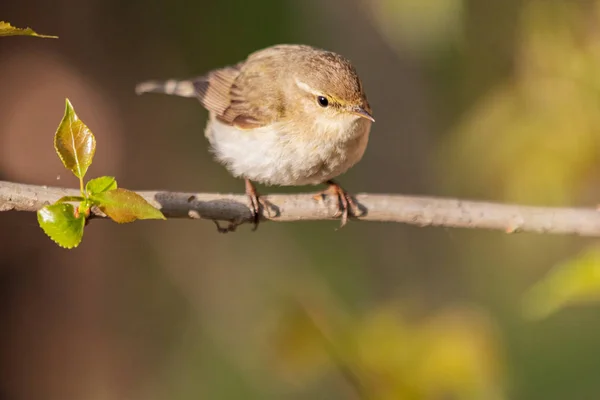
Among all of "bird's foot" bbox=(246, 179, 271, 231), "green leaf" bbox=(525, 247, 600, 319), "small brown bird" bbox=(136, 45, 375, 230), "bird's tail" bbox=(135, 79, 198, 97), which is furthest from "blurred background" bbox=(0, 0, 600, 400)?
"green leaf" bbox=(525, 247, 600, 319)

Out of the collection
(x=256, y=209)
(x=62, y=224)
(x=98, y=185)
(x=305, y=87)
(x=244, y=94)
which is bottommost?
(x=62, y=224)

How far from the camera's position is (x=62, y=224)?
1.54 meters

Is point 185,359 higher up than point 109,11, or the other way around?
point 109,11

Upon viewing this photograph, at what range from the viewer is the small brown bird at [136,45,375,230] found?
108 inches

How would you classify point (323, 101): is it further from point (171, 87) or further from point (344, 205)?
point (171, 87)

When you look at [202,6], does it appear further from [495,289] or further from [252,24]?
[495,289]

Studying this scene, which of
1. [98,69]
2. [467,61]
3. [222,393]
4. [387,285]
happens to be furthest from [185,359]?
[467,61]

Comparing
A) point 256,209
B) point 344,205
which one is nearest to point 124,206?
point 256,209

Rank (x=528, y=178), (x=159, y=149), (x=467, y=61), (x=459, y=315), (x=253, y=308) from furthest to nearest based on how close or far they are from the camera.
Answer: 1. (x=159, y=149)
2. (x=253, y=308)
3. (x=467, y=61)
4. (x=528, y=178)
5. (x=459, y=315)

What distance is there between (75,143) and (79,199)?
0.44 ft

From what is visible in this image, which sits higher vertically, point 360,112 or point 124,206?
point 360,112

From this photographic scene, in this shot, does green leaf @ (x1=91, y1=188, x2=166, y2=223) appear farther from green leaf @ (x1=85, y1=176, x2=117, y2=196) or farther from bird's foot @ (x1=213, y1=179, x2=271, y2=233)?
bird's foot @ (x1=213, y1=179, x2=271, y2=233)

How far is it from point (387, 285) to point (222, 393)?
5.14ft

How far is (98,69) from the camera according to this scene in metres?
5.67
